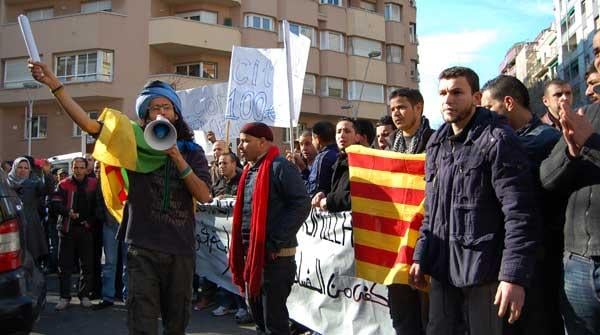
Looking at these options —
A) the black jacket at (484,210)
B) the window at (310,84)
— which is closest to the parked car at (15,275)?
the black jacket at (484,210)

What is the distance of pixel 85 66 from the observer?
100ft

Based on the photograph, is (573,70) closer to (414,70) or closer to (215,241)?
(414,70)

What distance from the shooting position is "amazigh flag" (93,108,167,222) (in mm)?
3459

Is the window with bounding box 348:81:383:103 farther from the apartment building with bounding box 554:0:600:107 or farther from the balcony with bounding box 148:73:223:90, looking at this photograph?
the apartment building with bounding box 554:0:600:107

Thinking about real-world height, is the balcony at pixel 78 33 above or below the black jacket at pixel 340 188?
above

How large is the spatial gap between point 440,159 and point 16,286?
280 centimetres

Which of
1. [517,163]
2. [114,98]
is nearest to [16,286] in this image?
[517,163]

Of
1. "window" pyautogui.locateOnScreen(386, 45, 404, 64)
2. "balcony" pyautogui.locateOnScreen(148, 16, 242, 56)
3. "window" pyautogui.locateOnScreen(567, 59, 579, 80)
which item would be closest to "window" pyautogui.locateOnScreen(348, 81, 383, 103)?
"window" pyautogui.locateOnScreen(386, 45, 404, 64)

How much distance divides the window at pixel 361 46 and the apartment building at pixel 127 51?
2011mm

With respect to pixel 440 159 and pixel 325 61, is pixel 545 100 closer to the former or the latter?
pixel 440 159

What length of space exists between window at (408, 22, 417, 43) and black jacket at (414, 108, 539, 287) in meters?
40.9

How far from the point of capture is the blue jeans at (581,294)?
261 cm

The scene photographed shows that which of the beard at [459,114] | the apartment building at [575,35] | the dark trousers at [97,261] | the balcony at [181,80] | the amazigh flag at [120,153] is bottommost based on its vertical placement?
the dark trousers at [97,261]

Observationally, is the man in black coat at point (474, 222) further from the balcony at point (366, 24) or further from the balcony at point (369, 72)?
the balcony at point (366, 24)
